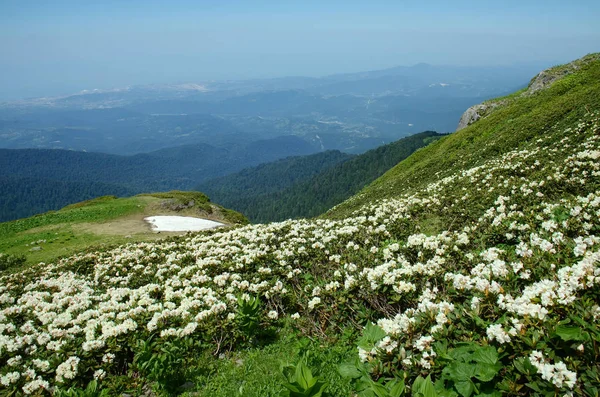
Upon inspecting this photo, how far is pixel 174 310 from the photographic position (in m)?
7.79

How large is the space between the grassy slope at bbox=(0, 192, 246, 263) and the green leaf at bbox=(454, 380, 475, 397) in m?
24.7

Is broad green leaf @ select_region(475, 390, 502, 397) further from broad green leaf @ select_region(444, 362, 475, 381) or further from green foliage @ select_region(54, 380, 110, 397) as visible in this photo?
green foliage @ select_region(54, 380, 110, 397)

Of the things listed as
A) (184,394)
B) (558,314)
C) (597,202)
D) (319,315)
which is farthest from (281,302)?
(597,202)

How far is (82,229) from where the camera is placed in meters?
32.7

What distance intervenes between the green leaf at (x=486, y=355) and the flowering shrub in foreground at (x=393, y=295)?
18mm

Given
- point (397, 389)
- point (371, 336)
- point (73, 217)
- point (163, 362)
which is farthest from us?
point (73, 217)

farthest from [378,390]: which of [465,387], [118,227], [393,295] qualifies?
[118,227]

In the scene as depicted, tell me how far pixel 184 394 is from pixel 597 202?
973cm

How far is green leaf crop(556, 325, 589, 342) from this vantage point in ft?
11.8

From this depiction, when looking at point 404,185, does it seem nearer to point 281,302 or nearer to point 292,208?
point 281,302

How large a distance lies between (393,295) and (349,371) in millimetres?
2103

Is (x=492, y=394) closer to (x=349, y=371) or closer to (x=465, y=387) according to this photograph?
(x=465, y=387)

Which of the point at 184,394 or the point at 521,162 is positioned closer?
the point at 184,394

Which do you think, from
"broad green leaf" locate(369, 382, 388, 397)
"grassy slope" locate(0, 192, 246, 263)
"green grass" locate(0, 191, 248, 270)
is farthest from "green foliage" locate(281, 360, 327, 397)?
"grassy slope" locate(0, 192, 246, 263)
